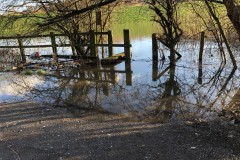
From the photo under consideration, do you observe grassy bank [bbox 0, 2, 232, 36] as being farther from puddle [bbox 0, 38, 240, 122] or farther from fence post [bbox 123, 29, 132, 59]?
puddle [bbox 0, 38, 240, 122]

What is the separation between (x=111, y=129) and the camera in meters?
7.32

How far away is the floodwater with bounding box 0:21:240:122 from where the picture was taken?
8930 mm

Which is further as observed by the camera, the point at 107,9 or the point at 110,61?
the point at 107,9

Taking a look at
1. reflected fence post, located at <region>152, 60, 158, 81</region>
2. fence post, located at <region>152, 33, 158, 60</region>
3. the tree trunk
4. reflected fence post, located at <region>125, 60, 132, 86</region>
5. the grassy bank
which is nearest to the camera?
the tree trunk

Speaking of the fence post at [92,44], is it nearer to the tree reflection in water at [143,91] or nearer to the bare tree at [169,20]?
the tree reflection in water at [143,91]

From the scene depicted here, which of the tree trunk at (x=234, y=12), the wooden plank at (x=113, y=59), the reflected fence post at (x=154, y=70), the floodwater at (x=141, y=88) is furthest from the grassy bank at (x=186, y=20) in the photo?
the tree trunk at (x=234, y=12)

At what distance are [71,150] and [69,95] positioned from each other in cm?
477

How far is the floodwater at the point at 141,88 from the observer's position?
893 centimetres

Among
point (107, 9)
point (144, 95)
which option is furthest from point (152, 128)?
point (107, 9)

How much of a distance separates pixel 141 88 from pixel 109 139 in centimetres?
487

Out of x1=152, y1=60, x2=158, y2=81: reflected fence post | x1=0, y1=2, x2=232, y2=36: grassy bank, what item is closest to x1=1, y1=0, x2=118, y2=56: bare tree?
x1=0, y1=2, x2=232, y2=36: grassy bank

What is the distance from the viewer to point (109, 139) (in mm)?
6711

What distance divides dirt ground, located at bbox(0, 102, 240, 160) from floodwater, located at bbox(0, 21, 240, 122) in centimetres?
77

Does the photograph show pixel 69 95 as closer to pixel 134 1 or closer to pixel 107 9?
pixel 134 1
